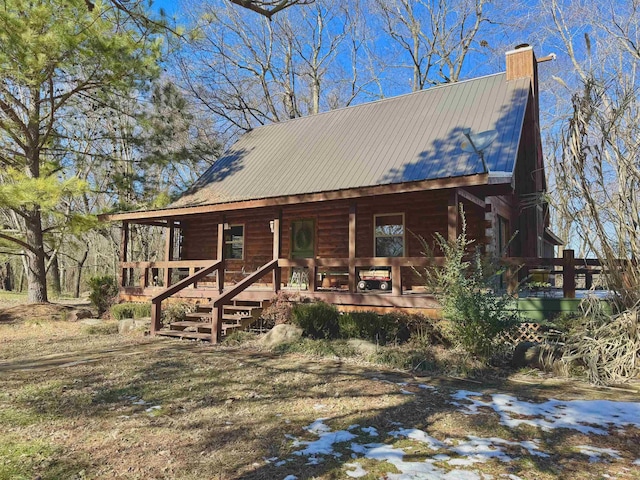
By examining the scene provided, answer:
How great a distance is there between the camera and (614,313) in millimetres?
6801

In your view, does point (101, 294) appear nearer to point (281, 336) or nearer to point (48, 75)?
point (48, 75)

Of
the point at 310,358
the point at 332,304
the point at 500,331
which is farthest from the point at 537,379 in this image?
the point at 332,304

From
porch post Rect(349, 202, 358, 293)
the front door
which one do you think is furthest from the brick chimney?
the front door

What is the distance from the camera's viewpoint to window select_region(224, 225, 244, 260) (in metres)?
16.0

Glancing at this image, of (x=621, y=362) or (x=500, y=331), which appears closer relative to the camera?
(x=621, y=362)

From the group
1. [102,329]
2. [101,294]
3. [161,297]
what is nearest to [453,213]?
[161,297]

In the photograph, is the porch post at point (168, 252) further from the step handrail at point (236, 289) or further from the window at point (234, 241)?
the step handrail at point (236, 289)

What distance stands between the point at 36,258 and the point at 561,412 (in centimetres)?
1542

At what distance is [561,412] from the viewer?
4.87 m

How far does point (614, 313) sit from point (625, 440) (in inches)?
127

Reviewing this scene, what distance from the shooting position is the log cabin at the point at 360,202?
10.2m

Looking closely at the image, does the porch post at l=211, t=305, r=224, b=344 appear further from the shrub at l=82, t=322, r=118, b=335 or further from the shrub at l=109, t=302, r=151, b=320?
the shrub at l=109, t=302, r=151, b=320

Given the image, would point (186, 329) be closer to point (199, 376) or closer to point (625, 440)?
point (199, 376)

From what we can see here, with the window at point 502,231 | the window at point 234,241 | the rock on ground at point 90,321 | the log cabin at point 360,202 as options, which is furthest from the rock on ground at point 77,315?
the window at point 502,231
